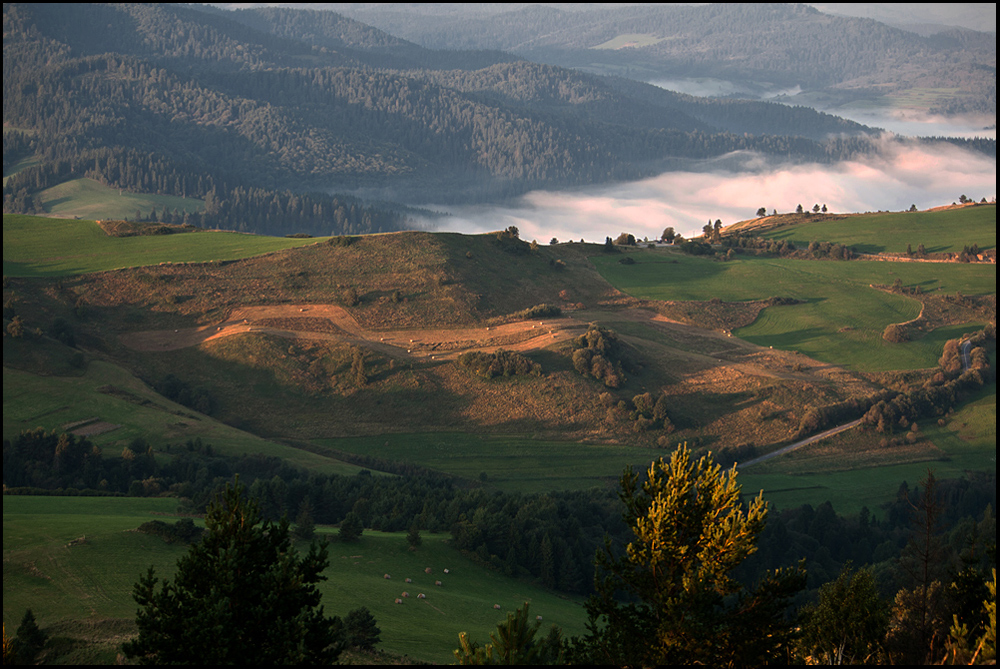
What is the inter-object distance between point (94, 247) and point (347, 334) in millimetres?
33504

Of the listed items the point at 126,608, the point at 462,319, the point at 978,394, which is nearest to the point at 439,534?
the point at 126,608

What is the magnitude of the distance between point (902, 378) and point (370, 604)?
7441 centimetres

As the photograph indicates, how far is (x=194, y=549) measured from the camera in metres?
19.3

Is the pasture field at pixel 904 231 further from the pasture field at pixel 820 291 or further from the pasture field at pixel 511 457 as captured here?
the pasture field at pixel 511 457

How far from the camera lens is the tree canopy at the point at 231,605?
18.6 meters

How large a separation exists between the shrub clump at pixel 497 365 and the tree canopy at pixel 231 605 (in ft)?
201

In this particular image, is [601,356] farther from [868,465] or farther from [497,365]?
[868,465]

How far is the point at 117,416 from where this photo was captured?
2562 inches

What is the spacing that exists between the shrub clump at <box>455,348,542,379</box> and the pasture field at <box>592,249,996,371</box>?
28.2 m

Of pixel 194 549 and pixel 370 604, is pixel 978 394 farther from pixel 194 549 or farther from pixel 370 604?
pixel 194 549

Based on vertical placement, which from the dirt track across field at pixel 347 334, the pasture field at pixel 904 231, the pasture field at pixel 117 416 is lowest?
the pasture field at pixel 117 416

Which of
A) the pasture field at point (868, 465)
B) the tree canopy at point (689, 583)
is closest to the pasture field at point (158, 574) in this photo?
the tree canopy at point (689, 583)

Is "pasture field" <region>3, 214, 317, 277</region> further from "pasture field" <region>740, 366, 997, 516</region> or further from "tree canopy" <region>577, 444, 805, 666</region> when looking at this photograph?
"tree canopy" <region>577, 444, 805, 666</region>

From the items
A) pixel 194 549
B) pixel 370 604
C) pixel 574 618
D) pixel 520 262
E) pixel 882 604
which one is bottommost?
pixel 574 618
